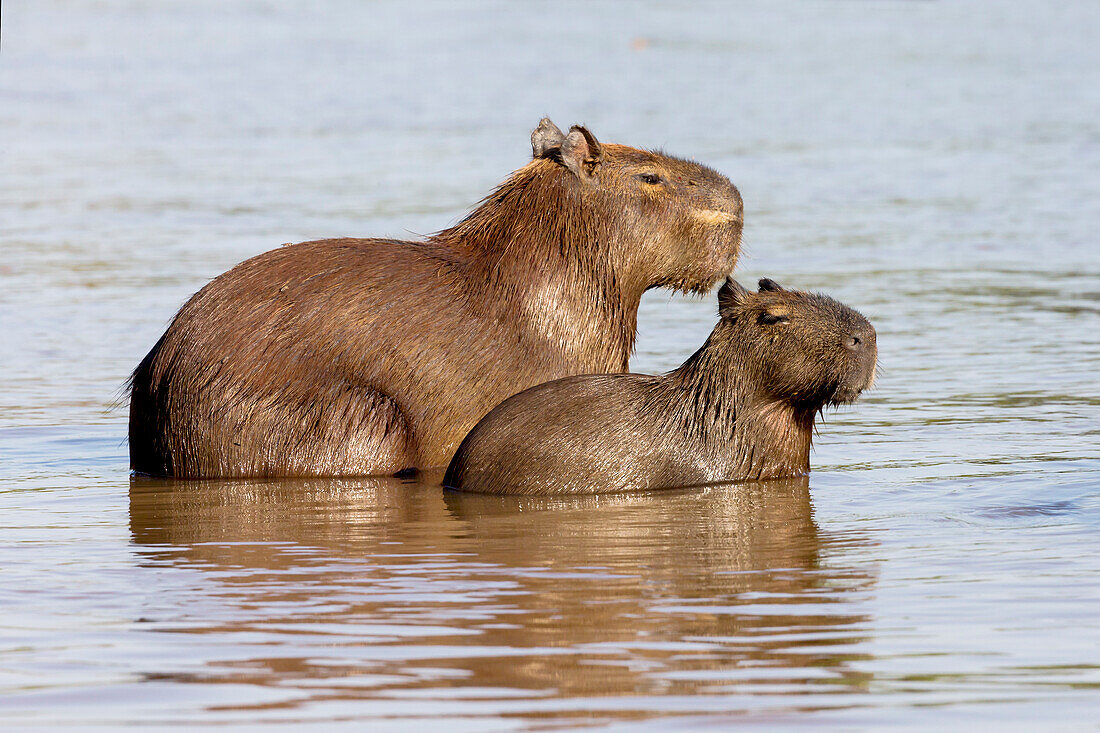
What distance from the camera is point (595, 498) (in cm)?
747

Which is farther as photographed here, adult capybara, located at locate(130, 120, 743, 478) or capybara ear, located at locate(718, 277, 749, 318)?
capybara ear, located at locate(718, 277, 749, 318)

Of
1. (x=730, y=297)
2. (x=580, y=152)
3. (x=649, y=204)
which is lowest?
(x=730, y=297)

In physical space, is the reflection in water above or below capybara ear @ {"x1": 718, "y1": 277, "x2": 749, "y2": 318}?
below

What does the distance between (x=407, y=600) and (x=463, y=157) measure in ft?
42.1

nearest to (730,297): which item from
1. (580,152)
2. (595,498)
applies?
(580,152)

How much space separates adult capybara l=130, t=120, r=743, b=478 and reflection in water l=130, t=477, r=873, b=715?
0.75 feet

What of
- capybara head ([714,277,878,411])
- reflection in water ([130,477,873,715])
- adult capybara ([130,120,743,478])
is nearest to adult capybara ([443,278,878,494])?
capybara head ([714,277,878,411])

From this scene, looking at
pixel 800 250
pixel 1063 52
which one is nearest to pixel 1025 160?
pixel 800 250

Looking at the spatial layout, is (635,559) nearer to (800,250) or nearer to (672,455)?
(672,455)

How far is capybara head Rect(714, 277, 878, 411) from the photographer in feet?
25.8

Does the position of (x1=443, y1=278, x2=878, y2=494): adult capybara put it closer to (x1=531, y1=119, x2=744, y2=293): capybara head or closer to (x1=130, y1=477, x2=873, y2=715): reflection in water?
(x1=130, y1=477, x2=873, y2=715): reflection in water

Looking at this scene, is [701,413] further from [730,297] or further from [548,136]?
[548,136]

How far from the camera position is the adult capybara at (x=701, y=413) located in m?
7.57

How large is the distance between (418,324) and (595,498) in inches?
44.1
